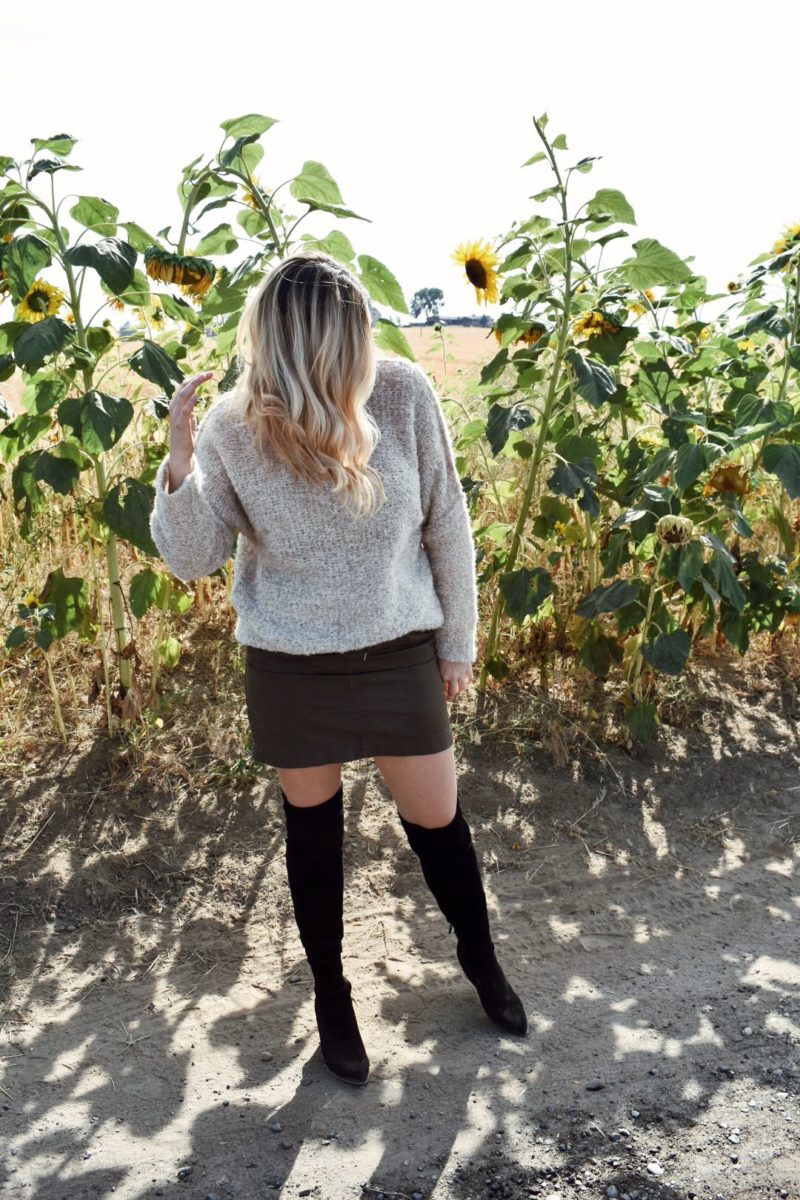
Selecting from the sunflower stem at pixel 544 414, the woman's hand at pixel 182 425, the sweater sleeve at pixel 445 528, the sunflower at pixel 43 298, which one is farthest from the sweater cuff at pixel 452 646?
the sunflower at pixel 43 298

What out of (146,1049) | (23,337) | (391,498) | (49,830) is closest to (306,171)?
(23,337)

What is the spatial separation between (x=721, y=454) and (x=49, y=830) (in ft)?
6.26

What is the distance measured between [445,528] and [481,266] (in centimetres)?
145

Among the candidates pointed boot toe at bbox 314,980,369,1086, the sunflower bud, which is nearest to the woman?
pointed boot toe at bbox 314,980,369,1086

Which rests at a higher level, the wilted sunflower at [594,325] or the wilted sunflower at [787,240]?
the wilted sunflower at [787,240]

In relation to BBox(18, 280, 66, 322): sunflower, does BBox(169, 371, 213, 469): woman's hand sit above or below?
below

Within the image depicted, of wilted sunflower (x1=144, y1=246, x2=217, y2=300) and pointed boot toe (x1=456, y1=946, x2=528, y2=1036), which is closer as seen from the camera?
pointed boot toe (x1=456, y1=946, x2=528, y2=1036)

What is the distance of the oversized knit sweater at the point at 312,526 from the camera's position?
5.87ft

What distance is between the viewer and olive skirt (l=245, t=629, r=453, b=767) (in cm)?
186

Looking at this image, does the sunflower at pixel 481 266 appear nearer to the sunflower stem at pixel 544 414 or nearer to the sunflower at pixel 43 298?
the sunflower stem at pixel 544 414

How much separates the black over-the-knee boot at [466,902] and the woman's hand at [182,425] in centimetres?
76

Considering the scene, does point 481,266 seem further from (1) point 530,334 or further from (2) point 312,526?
(2) point 312,526

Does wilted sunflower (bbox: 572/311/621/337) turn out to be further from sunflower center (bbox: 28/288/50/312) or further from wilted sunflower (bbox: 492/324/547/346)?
sunflower center (bbox: 28/288/50/312)

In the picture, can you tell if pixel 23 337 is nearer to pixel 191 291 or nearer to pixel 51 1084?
pixel 191 291
